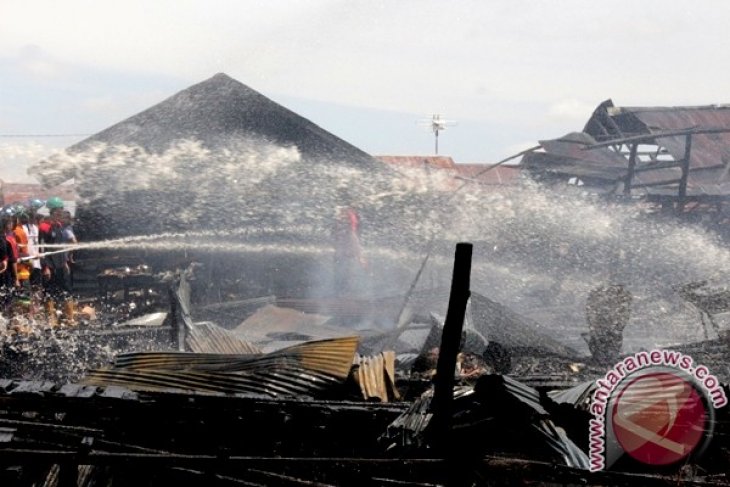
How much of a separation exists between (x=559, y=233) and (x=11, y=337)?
490 inches

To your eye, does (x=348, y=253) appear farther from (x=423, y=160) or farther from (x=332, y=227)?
(x=423, y=160)

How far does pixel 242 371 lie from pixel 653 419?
116 inches

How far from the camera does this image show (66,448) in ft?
12.1

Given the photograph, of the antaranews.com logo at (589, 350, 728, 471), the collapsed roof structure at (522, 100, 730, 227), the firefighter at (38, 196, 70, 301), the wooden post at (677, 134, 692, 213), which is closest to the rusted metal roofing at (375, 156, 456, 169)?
the collapsed roof structure at (522, 100, 730, 227)

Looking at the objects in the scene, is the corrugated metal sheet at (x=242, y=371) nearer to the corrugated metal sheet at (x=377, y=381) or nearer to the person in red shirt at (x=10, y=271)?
the corrugated metal sheet at (x=377, y=381)

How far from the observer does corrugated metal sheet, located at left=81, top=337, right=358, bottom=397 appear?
5.35 m

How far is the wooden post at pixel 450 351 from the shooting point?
376 cm

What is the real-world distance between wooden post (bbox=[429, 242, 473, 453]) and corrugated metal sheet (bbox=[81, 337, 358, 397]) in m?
1.65

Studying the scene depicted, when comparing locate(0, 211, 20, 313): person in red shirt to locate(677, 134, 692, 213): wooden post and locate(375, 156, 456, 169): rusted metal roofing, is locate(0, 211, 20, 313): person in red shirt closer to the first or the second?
locate(677, 134, 692, 213): wooden post

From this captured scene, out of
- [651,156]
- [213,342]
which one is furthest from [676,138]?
[213,342]

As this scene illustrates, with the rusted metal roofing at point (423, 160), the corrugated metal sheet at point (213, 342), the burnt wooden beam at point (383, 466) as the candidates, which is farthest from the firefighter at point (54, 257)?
the rusted metal roofing at point (423, 160)

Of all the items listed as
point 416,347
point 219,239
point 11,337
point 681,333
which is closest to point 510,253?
point 681,333

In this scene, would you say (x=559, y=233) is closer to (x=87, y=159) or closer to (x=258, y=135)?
(x=258, y=135)

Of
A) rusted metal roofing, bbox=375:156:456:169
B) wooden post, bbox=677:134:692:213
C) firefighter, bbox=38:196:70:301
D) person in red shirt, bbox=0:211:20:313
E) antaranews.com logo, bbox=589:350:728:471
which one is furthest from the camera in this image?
rusted metal roofing, bbox=375:156:456:169
